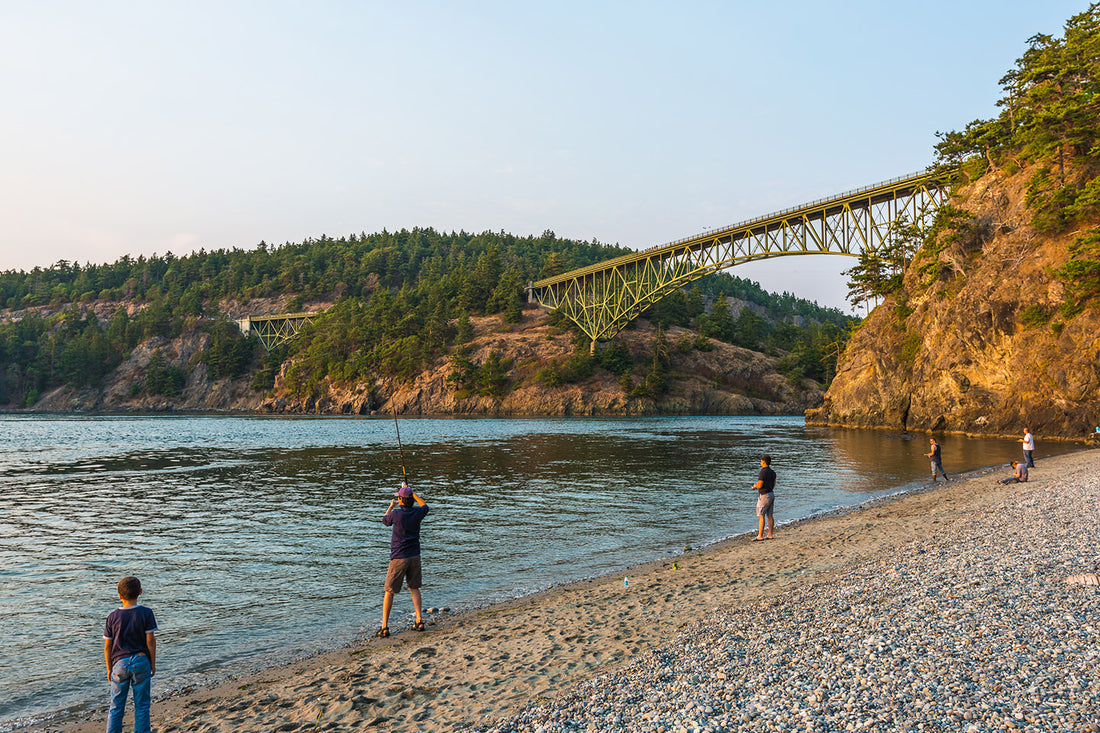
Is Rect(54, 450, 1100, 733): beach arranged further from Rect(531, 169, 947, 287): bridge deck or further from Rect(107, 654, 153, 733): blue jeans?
Rect(531, 169, 947, 287): bridge deck

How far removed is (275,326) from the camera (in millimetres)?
155875

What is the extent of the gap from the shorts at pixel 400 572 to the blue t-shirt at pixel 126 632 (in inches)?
157

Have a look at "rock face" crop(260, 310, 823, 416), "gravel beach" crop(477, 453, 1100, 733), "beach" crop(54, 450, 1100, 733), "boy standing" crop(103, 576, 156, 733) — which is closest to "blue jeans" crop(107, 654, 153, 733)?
"boy standing" crop(103, 576, 156, 733)

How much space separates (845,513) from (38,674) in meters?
20.2

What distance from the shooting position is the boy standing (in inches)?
239

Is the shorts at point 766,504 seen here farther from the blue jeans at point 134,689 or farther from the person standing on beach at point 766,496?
the blue jeans at point 134,689

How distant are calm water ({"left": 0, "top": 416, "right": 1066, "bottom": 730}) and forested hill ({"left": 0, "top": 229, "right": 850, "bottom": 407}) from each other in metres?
73.2

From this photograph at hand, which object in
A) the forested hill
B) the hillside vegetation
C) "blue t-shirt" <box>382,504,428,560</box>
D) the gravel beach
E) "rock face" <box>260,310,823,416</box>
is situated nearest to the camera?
the gravel beach

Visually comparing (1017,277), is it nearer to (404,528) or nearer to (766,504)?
(766,504)

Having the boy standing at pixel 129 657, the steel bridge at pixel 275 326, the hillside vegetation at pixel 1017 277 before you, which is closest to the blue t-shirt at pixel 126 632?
the boy standing at pixel 129 657

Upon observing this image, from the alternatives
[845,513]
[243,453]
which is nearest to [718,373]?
[243,453]

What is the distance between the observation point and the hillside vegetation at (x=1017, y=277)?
40.2m

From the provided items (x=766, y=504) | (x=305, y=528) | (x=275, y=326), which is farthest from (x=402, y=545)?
(x=275, y=326)

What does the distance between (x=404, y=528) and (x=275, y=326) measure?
16150cm
